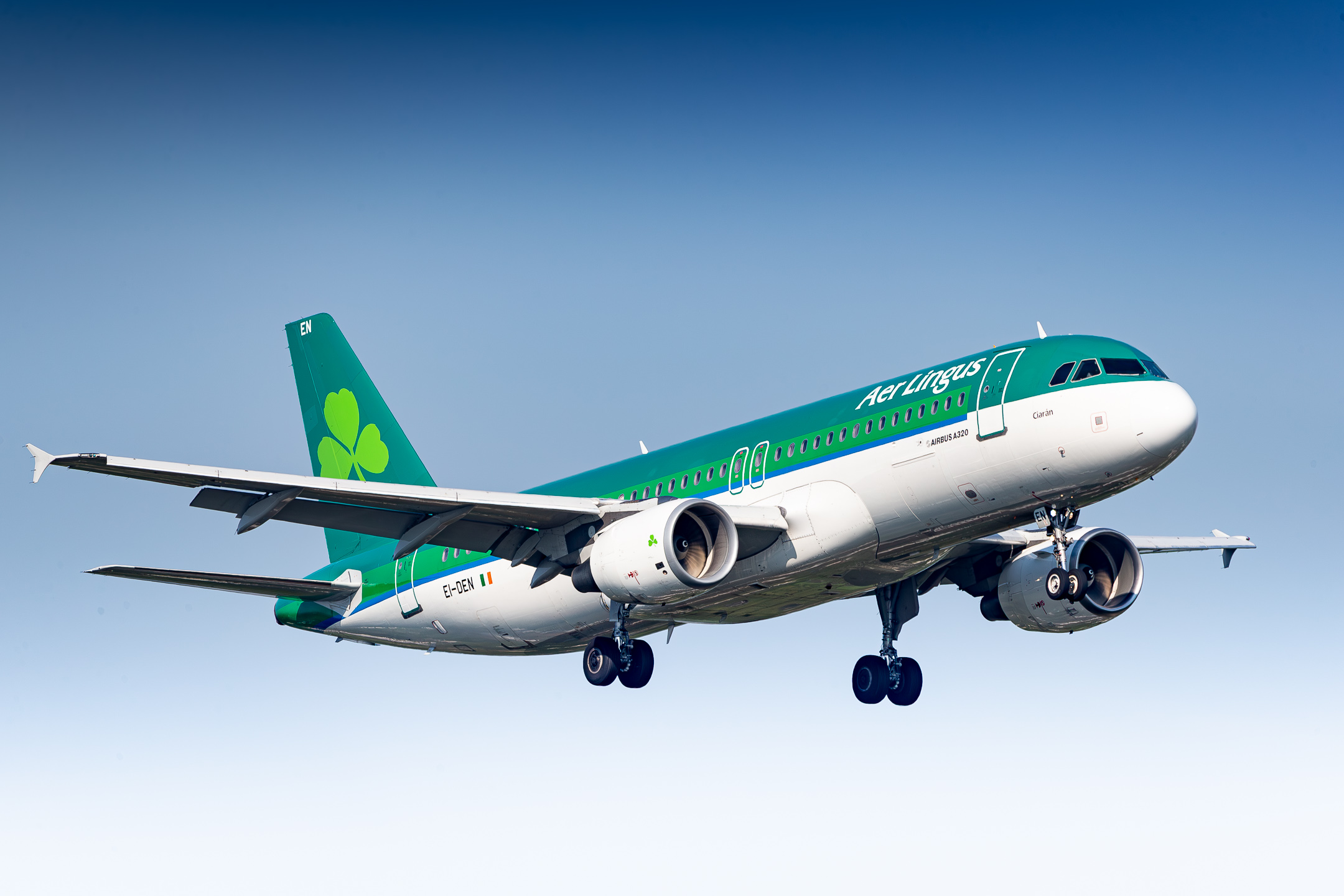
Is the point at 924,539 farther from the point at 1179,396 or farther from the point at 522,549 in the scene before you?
the point at 522,549

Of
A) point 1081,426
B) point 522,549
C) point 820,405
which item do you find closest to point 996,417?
point 1081,426

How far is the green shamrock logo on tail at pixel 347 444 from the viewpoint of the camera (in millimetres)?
42562

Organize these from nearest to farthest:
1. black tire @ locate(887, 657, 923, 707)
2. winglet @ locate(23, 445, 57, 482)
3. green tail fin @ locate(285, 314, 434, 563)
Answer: winglet @ locate(23, 445, 57, 482) < black tire @ locate(887, 657, 923, 707) < green tail fin @ locate(285, 314, 434, 563)

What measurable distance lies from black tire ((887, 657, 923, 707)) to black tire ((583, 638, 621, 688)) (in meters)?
7.28

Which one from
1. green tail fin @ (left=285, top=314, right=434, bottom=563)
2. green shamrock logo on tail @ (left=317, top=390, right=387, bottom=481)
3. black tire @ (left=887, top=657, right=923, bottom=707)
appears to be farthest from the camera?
green shamrock logo on tail @ (left=317, top=390, right=387, bottom=481)

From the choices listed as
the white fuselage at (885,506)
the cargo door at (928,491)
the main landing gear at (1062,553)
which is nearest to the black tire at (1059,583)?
the main landing gear at (1062,553)

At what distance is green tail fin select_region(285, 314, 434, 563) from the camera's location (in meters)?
41.8

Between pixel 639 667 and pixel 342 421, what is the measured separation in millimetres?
14409

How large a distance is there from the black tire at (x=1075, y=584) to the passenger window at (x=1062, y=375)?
12.1 ft

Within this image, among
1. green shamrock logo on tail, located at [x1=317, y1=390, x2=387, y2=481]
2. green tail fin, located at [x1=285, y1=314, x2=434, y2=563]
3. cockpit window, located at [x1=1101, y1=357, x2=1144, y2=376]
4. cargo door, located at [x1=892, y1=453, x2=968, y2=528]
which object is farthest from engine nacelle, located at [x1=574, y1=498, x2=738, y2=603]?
green shamrock logo on tail, located at [x1=317, y1=390, x2=387, y2=481]

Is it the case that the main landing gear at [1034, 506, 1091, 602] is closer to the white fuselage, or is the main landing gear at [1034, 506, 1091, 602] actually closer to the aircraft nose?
the white fuselage

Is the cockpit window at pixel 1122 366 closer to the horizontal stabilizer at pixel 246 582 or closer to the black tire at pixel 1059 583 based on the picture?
the black tire at pixel 1059 583

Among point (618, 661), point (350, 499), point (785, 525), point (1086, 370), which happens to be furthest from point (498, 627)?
point (1086, 370)

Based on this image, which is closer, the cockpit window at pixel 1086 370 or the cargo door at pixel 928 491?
the cockpit window at pixel 1086 370
